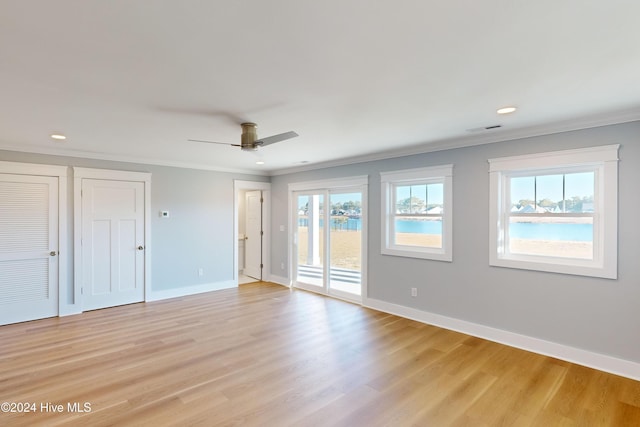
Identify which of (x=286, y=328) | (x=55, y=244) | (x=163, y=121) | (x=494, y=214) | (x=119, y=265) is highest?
(x=163, y=121)

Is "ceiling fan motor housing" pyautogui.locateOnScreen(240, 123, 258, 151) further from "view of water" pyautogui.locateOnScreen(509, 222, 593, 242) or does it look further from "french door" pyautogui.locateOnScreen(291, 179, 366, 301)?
"view of water" pyautogui.locateOnScreen(509, 222, 593, 242)

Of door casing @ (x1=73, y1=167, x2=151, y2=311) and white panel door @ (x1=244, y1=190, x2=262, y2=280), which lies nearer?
door casing @ (x1=73, y1=167, x2=151, y2=311)

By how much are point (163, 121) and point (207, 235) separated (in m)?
3.27

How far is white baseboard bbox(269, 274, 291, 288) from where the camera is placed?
6630 mm

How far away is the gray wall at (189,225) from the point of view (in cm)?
548

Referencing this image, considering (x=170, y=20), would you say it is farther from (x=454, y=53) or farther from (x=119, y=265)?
(x=119, y=265)

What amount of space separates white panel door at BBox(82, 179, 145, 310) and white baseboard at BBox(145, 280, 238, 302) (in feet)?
0.71

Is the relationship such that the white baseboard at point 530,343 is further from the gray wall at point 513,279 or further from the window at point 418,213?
the window at point 418,213

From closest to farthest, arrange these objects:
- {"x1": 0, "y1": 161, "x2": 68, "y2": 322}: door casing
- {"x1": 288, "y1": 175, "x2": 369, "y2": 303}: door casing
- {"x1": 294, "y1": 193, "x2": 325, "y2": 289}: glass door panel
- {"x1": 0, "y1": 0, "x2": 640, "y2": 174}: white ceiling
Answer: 1. {"x1": 0, "y1": 0, "x2": 640, "y2": 174}: white ceiling
2. {"x1": 0, "y1": 161, "x2": 68, "y2": 322}: door casing
3. {"x1": 288, "y1": 175, "x2": 369, "y2": 303}: door casing
4. {"x1": 294, "y1": 193, "x2": 325, "y2": 289}: glass door panel

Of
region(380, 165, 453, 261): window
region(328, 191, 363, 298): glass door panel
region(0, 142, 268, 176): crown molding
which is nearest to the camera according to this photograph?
region(380, 165, 453, 261): window

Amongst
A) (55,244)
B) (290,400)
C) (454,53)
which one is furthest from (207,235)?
(454,53)

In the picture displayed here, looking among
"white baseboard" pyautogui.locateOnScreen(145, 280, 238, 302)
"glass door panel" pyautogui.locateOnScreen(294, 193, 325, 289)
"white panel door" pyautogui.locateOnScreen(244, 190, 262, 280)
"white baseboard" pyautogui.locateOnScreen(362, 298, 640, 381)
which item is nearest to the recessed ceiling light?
"white baseboard" pyautogui.locateOnScreen(362, 298, 640, 381)

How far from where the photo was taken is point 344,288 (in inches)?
221

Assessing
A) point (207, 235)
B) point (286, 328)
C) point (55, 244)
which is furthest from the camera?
point (207, 235)
